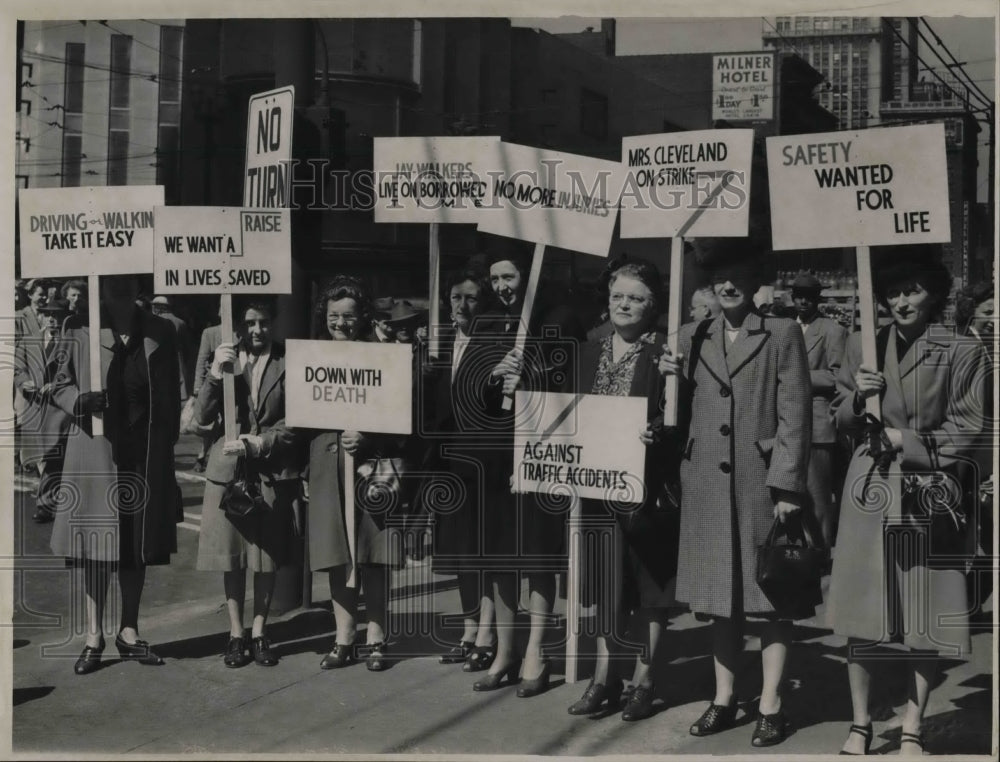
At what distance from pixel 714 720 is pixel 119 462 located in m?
3.45

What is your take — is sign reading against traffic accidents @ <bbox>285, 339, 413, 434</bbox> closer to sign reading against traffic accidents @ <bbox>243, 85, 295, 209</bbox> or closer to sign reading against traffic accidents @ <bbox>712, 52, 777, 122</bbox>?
sign reading against traffic accidents @ <bbox>243, 85, 295, 209</bbox>

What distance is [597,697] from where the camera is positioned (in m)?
6.63

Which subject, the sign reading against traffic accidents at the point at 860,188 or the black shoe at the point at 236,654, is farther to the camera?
the black shoe at the point at 236,654

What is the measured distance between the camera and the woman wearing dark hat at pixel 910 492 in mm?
6059

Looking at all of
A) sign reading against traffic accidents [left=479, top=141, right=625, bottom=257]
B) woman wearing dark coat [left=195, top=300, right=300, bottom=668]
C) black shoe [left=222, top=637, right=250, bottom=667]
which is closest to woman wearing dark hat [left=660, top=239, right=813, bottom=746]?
sign reading against traffic accidents [left=479, top=141, right=625, bottom=257]

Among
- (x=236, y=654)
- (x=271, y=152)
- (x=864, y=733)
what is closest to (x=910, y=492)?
(x=864, y=733)

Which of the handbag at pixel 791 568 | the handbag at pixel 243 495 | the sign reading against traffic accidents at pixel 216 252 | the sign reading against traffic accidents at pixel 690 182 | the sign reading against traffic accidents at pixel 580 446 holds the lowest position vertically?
the handbag at pixel 791 568

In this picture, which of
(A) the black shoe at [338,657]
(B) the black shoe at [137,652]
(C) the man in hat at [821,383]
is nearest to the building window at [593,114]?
(C) the man in hat at [821,383]

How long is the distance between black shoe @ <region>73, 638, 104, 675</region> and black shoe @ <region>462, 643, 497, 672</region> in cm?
196

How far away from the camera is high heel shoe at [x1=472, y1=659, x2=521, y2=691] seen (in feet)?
22.7

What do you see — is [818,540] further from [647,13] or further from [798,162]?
[647,13]

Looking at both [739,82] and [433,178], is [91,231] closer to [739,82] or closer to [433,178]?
[433,178]

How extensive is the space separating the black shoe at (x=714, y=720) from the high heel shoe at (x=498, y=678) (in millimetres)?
1057

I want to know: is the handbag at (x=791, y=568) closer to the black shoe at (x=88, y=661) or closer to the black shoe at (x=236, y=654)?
the black shoe at (x=236, y=654)
